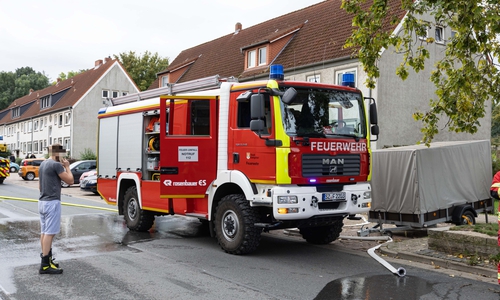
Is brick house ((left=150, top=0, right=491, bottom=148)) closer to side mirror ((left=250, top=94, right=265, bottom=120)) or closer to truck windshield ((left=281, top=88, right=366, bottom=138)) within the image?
truck windshield ((left=281, top=88, right=366, bottom=138))

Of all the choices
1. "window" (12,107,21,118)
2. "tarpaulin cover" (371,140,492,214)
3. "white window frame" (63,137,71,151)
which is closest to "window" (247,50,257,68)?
"tarpaulin cover" (371,140,492,214)

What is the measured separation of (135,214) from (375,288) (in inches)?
253

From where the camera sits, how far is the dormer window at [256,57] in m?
27.9

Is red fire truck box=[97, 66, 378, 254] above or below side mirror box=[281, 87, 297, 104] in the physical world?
below

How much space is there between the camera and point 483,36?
895 cm

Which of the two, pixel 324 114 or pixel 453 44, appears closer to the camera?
pixel 324 114

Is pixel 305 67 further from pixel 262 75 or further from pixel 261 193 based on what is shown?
pixel 261 193

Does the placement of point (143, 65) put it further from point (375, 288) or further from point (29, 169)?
point (375, 288)

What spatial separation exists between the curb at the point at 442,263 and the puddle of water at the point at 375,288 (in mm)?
959

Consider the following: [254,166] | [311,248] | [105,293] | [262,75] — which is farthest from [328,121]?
[262,75]

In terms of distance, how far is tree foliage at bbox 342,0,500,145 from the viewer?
8.63 meters

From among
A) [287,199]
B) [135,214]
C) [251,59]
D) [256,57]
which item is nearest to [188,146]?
[287,199]

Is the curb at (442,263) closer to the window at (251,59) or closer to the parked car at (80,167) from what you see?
the window at (251,59)

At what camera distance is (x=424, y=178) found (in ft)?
35.5
